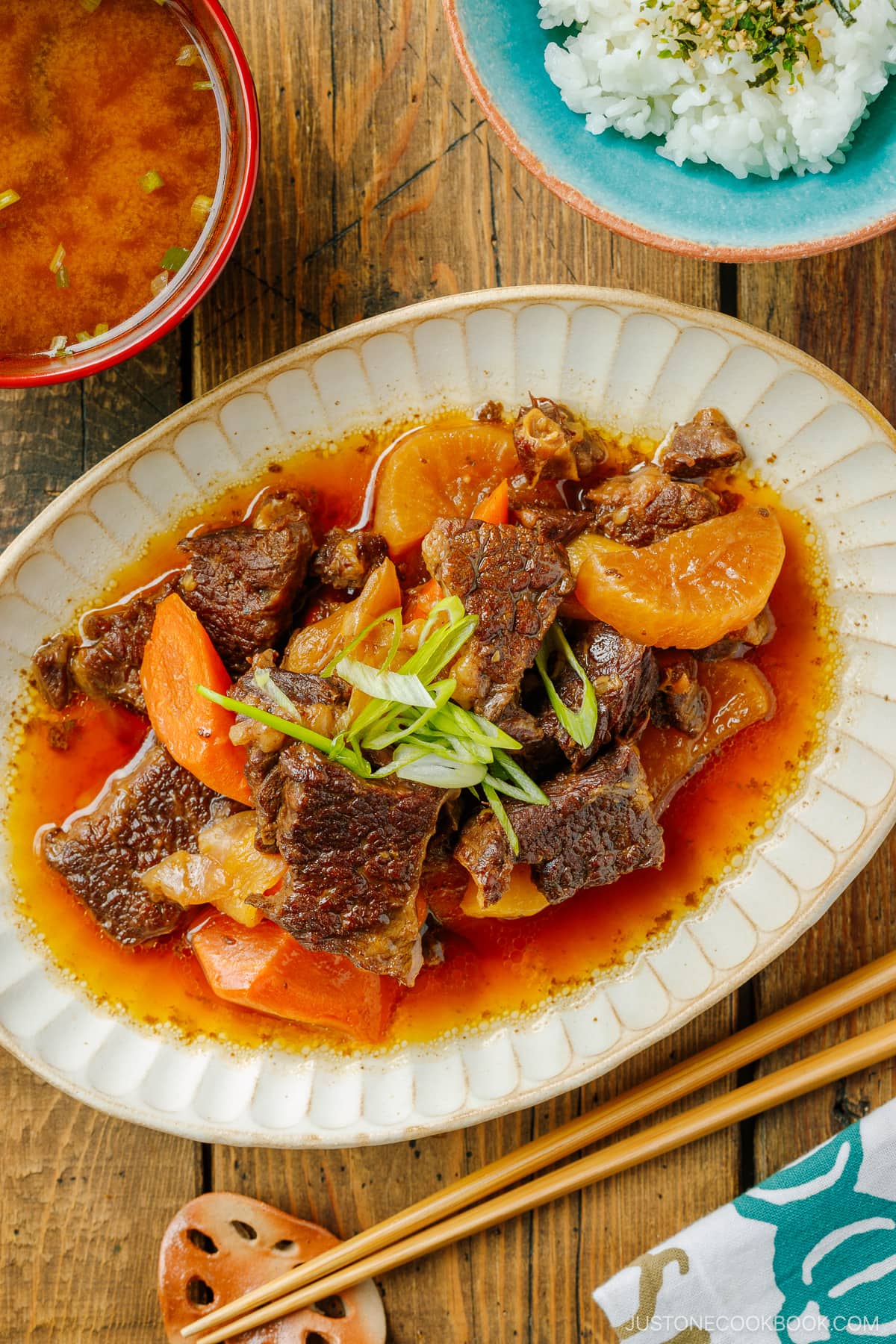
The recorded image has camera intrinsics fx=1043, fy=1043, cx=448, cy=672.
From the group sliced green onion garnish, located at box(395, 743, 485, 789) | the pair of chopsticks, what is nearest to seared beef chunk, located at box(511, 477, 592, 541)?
sliced green onion garnish, located at box(395, 743, 485, 789)

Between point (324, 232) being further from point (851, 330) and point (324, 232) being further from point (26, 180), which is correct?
point (851, 330)

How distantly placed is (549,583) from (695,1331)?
7.84 feet

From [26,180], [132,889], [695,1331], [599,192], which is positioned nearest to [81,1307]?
[132,889]

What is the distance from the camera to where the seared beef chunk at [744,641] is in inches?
121

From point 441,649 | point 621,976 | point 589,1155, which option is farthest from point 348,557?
point 589,1155

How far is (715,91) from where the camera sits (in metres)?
2.62

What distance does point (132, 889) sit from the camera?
3.14 m

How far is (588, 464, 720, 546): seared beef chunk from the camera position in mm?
2967

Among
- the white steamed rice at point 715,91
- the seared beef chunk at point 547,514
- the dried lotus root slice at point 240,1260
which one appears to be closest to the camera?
the white steamed rice at point 715,91

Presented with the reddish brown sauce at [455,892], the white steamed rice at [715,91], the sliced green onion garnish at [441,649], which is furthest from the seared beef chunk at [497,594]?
the white steamed rice at [715,91]

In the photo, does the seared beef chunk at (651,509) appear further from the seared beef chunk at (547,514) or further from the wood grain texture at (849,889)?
the wood grain texture at (849,889)

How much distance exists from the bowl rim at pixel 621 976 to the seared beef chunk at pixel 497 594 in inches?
25.7

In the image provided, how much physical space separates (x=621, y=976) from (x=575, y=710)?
2.96 ft

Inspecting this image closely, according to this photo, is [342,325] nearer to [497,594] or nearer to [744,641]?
[497,594]
